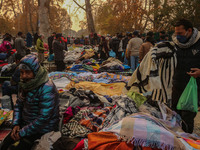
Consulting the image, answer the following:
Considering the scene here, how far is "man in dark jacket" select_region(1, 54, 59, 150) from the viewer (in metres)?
2.35

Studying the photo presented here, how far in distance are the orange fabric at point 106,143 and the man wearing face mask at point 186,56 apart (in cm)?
128

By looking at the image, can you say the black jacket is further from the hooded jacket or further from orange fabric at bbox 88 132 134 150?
orange fabric at bbox 88 132 134 150

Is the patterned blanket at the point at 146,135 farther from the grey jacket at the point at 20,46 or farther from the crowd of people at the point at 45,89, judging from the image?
the grey jacket at the point at 20,46

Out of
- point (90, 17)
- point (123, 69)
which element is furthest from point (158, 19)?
point (123, 69)

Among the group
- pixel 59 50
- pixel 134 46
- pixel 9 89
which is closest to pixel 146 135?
pixel 9 89

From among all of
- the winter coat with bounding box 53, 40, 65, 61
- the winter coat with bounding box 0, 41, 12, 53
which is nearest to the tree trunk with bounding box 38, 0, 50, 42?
the winter coat with bounding box 0, 41, 12, 53

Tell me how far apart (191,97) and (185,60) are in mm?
533

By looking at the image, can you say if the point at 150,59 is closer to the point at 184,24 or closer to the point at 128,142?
the point at 184,24

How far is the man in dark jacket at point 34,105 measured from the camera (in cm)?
235

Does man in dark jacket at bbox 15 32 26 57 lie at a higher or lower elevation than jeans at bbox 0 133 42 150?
higher

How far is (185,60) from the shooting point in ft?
8.96

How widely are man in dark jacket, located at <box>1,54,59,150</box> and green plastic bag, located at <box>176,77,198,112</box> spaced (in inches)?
70.3

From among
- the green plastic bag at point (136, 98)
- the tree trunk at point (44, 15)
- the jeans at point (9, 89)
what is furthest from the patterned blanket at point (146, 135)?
the tree trunk at point (44, 15)

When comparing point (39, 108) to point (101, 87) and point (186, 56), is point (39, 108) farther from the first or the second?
point (101, 87)
